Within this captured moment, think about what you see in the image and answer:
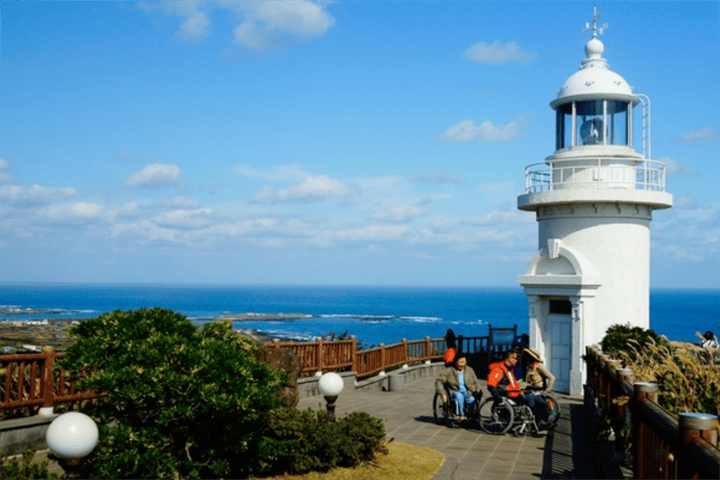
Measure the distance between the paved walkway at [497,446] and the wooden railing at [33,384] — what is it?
5186 millimetres

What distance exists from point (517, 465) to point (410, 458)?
150cm

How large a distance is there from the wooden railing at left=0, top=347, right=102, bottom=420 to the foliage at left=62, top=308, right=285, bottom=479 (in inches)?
119

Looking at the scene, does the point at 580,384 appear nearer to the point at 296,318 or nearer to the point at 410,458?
the point at 410,458

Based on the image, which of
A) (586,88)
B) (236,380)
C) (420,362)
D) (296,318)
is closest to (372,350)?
(420,362)

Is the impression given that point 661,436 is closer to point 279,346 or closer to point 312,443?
point 312,443

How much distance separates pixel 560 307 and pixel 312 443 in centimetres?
1164

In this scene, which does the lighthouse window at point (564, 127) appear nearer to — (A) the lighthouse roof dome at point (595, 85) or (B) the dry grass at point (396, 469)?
(A) the lighthouse roof dome at point (595, 85)

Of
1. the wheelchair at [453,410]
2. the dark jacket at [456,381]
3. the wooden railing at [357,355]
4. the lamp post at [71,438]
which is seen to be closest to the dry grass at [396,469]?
the wheelchair at [453,410]

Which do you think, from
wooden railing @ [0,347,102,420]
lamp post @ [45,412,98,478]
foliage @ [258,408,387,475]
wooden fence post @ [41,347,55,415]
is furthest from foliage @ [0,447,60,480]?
wooden fence post @ [41,347,55,415]

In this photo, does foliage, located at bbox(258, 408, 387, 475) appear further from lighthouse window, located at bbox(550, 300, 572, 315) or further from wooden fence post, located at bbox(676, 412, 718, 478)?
lighthouse window, located at bbox(550, 300, 572, 315)

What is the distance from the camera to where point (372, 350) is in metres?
19.9

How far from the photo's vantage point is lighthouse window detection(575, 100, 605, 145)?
18547mm

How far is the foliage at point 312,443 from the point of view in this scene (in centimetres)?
838

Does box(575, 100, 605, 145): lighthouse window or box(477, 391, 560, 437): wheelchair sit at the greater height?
box(575, 100, 605, 145): lighthouse window
